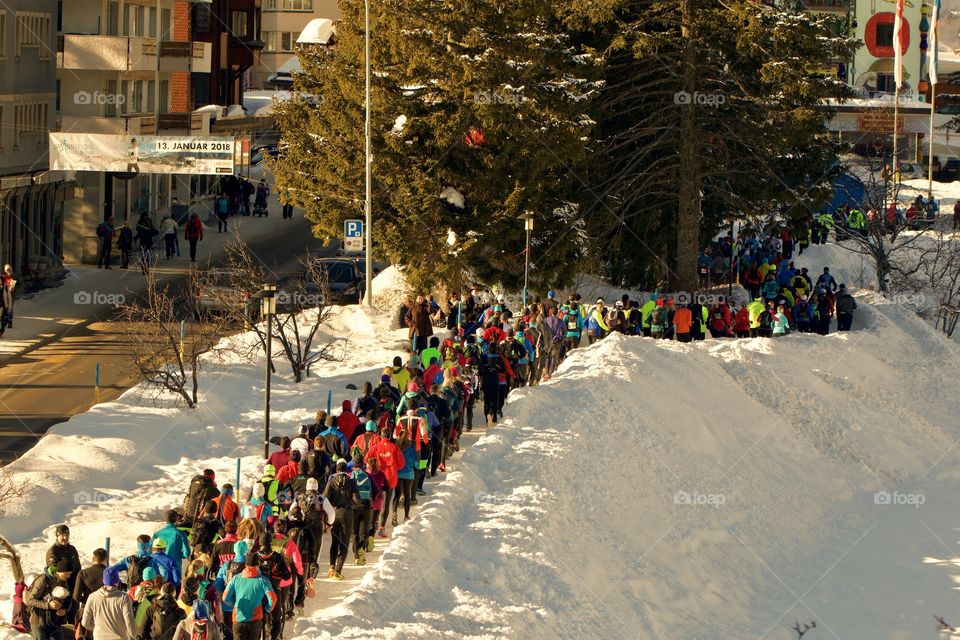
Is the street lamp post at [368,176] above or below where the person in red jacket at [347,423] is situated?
above

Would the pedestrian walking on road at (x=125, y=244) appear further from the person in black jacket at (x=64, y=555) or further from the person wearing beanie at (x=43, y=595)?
the person wearing beanie at (x=43, y=595)

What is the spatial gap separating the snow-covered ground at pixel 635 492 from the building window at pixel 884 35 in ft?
254

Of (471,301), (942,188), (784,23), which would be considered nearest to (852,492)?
(471,301)

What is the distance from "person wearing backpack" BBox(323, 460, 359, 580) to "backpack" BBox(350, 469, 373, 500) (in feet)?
0.25

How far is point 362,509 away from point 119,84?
113 feet

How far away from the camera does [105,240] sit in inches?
1884

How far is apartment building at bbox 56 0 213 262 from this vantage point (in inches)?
1937

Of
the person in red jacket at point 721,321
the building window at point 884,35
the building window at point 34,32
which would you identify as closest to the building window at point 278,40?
the building window at point 884,35

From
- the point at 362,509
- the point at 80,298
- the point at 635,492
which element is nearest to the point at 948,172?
the point at 80,298

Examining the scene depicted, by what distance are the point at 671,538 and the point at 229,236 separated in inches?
1230

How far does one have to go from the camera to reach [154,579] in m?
17.1

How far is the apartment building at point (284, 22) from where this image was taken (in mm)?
104562

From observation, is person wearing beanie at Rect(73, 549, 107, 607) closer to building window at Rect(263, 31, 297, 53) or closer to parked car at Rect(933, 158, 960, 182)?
parked car at Rect(933, 158, 960, 182)

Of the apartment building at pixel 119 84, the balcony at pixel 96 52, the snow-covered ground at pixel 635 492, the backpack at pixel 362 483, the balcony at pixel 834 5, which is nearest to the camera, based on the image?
the backpack at pixel 362 483
